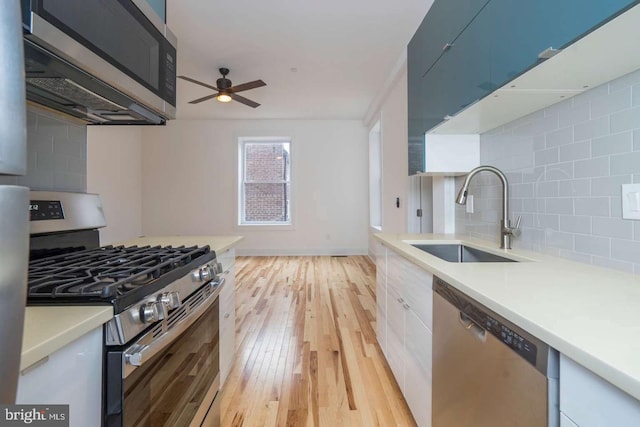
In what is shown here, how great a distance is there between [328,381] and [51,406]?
4.98 ft

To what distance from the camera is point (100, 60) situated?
2.94 ft

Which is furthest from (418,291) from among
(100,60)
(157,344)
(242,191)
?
(242,191)

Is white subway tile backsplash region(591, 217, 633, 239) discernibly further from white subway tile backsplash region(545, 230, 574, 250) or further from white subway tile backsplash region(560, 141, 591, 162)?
white subway tile backsplash region(560, 141, 591, 162)

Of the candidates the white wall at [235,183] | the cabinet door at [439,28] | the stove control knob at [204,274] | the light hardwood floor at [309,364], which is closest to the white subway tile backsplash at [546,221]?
the cabinet door at [439,28]

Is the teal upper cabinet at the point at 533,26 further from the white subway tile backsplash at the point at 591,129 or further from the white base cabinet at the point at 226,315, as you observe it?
the white base cabinet at the point at 226,315

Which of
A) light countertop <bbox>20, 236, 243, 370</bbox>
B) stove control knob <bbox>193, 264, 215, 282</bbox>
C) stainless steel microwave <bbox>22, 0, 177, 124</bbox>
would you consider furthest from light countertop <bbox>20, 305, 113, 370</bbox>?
stainless steel microwave <bbox>22, 0, 177, 124</bbox>

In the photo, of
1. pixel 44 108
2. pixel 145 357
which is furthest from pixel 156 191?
pixel 145 357

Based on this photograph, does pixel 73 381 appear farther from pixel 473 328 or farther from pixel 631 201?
pixel 631 201

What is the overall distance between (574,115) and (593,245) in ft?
1.69

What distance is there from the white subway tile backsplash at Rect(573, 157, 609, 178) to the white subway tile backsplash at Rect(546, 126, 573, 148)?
11 centimetres

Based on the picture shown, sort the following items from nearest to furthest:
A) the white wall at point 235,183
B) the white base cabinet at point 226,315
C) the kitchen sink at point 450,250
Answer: the white base cabinet at point 226,315, the kitchen sink at point 450,250, the white wall at point 235,183

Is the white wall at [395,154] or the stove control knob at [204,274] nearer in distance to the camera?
the stove control knob at [204,274]

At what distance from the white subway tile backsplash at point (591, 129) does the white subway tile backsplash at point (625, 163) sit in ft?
0.35

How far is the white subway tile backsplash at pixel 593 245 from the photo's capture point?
3.58ft
